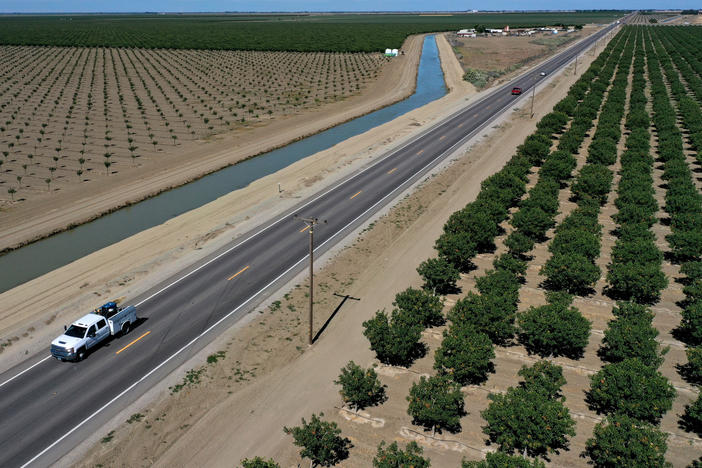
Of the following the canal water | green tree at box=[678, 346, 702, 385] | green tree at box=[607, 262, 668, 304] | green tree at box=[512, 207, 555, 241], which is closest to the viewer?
green tree at box=[678, 346, 702, 385]

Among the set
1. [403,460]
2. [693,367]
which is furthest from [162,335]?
[693,367]

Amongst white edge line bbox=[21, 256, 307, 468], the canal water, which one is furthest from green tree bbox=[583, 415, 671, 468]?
the canal water

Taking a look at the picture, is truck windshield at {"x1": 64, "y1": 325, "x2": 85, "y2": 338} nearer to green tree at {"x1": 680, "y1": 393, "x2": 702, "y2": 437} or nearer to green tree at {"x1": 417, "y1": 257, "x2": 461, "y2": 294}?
green tree at {"x1": 417, "y1": 257, "x2": 461, "y2": 294}

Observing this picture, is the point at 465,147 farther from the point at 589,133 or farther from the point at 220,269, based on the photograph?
the point at 220,269

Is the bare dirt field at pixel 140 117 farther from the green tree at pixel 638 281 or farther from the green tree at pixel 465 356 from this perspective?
the green tree at pixel 638 281

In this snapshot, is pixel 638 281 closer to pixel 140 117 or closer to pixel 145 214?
pixel 145 214
